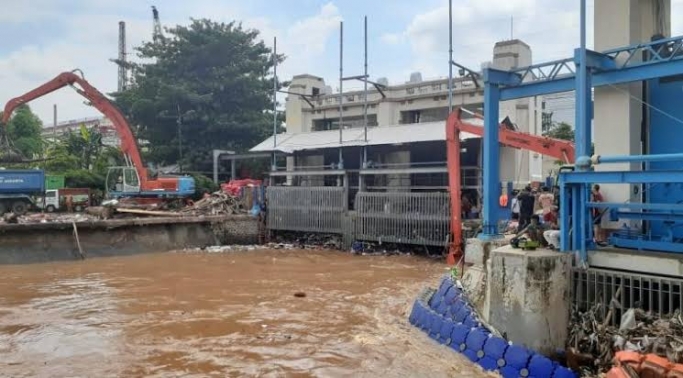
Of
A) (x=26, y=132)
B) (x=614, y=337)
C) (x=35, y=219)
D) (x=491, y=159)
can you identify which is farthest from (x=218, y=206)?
(x=26, y=132)

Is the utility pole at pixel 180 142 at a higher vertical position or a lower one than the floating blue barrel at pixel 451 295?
higher

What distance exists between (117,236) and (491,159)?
13833 mm

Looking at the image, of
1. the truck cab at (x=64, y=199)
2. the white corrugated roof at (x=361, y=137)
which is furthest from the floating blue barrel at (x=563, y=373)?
the truck cab at (x=64, y=199)

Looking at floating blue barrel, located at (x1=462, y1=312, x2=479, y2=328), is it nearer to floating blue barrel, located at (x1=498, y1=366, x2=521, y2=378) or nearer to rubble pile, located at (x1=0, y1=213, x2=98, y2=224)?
floating blue barrel, located at (x1=498, y1=366, x2=521, y2=378)

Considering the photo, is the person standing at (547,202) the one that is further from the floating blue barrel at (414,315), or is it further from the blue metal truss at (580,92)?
the floating blue barrel at (414,315)

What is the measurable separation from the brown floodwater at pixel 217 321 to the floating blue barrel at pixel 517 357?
0.46 meters

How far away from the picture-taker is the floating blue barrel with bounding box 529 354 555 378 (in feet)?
22.3

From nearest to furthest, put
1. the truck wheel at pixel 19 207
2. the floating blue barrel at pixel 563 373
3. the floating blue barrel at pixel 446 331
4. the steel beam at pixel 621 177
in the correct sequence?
the floating blue barrel at pixel 563 373 < the steel beam at pixel 621 177 < the floating blue barrel at pixel 446 331 < the truck wheel at pixel 19 207

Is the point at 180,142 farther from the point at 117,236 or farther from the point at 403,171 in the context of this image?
the point at 403,171

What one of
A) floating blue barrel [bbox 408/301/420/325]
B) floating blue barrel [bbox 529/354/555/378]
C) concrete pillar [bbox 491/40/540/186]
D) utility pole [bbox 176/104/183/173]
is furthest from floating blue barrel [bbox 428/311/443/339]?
utility pole [bbox 176/104/183/173]

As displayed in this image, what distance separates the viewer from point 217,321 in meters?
10.4

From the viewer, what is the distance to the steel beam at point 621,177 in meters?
6.94

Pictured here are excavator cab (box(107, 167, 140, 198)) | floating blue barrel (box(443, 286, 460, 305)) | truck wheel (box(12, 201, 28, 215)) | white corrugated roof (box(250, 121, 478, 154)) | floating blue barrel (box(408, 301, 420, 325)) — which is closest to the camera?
floating blue barrel (box(443, 286, 460, 305))

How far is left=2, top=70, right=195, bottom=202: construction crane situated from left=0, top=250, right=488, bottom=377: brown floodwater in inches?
306
